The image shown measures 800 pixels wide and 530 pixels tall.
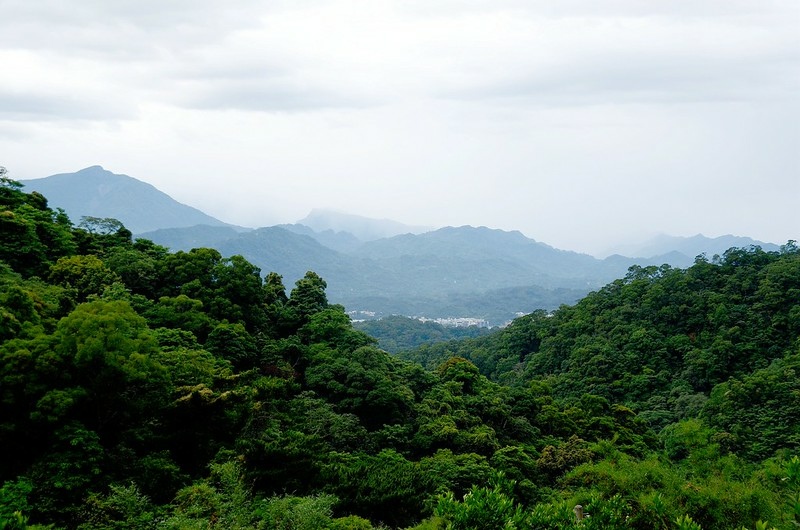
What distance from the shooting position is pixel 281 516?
8.11 m

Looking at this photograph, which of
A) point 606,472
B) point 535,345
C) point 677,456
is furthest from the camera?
point 535,345

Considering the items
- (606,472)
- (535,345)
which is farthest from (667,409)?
(606,472)

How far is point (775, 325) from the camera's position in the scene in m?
28.0

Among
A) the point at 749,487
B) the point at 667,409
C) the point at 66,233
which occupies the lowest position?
the point at 667,409

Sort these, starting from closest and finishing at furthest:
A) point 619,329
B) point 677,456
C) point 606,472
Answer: point 606,472 < point 677,456 < point 619,329

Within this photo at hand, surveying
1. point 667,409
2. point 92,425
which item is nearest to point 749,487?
point 92,425

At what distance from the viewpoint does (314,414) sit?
46.4ft

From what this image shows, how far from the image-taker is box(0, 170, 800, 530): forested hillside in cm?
812

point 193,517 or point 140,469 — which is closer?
point 193,517

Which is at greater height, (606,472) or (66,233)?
(66,233)

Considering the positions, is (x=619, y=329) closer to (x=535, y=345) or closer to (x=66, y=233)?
(x=535, y=345)

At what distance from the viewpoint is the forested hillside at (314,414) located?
8.12m

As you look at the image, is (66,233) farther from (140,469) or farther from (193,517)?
(193,517)

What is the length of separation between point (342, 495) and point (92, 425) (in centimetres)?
488
